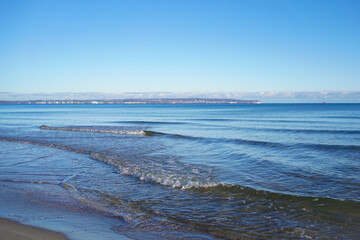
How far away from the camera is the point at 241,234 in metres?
5.74

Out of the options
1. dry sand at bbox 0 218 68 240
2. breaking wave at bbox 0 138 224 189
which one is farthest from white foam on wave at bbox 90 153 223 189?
dry sand at bbox 0 218 68 240

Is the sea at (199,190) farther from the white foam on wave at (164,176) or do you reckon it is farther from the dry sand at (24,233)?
the dry sand at (24,233)

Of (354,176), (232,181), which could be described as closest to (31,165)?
(232,181)

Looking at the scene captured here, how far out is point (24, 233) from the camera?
537 centimetres

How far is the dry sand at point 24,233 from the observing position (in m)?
5.20

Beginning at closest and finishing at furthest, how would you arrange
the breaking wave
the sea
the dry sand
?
the dry sand < the sea < the breaking wave

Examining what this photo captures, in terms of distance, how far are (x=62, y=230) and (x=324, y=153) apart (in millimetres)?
13751

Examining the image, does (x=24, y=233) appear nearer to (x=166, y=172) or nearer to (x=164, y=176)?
(x=164, y=176)

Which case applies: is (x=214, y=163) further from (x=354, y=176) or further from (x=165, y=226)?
(x=165, y=226)

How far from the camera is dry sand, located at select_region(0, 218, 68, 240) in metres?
5.20

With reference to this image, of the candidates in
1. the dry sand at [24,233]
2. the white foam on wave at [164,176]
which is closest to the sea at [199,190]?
the white foam on wave at [164,176]

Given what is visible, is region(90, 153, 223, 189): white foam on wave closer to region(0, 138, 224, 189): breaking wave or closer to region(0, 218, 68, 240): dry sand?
region(0, 138, 224, 189): breaking wave

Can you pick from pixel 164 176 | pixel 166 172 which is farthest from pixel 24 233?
pixel 166 172

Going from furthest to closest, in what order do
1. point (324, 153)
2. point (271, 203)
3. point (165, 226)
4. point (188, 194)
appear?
point (324, 153) < point (188, 194) < point (271, 203) < point (165, 226)
